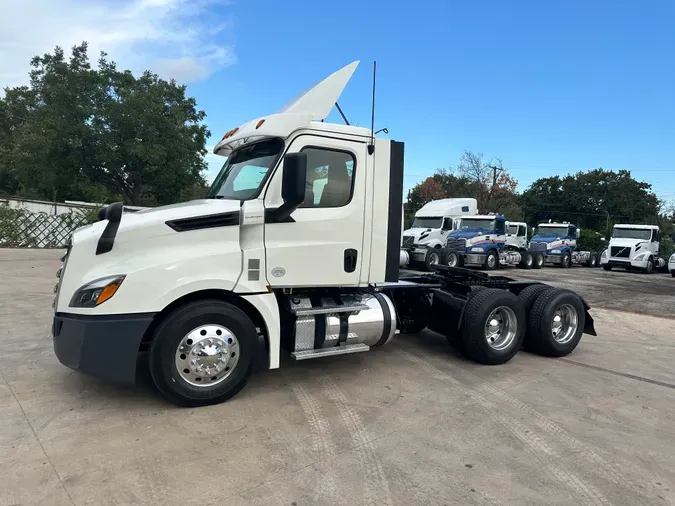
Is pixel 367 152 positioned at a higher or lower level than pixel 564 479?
higher

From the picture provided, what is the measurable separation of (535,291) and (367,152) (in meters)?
3.21

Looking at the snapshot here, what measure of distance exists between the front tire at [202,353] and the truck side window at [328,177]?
53.1 inches

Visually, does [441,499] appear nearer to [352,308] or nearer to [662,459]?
[662,459]

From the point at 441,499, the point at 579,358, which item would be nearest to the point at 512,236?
the point at 579,358

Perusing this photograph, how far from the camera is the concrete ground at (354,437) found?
2.97m

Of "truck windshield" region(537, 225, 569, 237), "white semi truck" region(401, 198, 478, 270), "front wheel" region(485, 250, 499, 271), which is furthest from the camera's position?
"truck windshield" region(537, 225, 569, 237)

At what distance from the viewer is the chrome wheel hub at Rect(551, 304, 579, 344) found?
20.7 feet

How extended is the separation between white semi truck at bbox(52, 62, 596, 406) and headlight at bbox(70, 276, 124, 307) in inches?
0.4

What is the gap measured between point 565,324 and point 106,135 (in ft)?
77.7

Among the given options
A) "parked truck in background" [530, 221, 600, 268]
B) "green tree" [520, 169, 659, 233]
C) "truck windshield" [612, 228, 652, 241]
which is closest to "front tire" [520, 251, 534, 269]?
"parked truck in background" [530, 221, 600, 268]

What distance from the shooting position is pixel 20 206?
84.8ft

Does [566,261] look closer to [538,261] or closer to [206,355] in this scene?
[538,261]

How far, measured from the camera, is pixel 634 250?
25.3 m

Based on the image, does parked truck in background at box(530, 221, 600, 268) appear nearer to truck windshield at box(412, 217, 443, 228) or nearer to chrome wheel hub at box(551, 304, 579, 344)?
truck windshield at box(412, 217, 443, 228)
